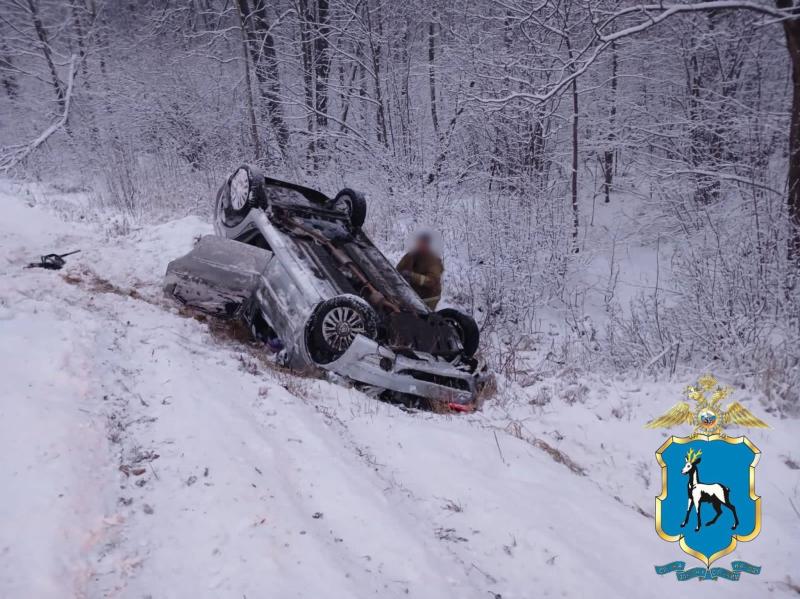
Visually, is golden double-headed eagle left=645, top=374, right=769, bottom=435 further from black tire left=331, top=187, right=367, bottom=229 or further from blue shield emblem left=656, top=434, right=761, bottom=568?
black tire left=331, top=187, right=367, bottom=229

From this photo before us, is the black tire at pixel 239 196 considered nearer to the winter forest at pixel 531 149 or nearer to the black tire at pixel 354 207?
the black tire at pixel 354 207

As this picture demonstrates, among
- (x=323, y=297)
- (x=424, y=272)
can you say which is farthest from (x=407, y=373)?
(x=424, y=272)

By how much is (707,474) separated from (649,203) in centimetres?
898

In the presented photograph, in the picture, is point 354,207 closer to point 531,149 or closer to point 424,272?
point 424,272

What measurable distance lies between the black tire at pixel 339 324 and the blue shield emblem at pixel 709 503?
7.80 feet

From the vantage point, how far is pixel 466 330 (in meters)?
4.95

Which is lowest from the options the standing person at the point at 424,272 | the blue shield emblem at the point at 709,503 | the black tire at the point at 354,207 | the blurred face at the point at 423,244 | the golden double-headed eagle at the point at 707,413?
the golden double-headed eagle at the point at 707,413

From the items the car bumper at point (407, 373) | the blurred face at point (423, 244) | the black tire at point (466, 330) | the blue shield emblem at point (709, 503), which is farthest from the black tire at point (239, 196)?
the blue shield emblem at point (709, 503)

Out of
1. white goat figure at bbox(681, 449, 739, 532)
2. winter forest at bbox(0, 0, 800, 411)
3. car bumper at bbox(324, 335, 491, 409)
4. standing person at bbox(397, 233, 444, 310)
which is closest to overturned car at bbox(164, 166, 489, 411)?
car bumper at bbox(324, 335, 491, 409)

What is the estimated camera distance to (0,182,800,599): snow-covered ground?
2.02 metres

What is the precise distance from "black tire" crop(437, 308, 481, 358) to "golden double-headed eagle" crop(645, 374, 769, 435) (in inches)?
66.7

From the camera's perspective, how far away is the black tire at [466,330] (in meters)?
4.92

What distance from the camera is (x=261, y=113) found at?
13352 millimetres

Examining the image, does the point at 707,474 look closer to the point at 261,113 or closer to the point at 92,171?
the point at 261,113
